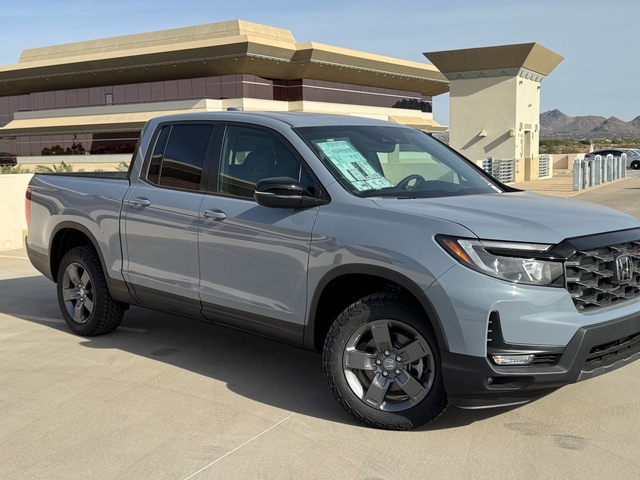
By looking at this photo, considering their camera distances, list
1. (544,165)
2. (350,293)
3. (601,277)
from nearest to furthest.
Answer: (601,277)
(350,293)
(544,165)

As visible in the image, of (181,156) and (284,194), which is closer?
(284,194)

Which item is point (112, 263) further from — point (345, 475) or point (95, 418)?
point (345, 475)

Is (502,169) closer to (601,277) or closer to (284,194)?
(284,194)

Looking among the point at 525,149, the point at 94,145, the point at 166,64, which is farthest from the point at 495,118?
the point at 94,145

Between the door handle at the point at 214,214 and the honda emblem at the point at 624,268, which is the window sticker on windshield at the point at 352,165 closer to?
the door handle at the point at 214,214

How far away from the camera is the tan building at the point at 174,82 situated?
52.2 m

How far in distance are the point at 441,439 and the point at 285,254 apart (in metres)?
1.51

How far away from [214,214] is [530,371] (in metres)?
2.47

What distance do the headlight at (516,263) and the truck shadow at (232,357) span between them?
1141mm

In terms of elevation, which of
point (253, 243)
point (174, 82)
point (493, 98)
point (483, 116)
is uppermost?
point (174, 82)

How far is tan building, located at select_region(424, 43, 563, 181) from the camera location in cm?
3734

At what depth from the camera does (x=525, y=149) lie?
4056cm

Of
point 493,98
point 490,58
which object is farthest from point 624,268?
point 493,98

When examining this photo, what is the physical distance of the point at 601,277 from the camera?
4.20m
